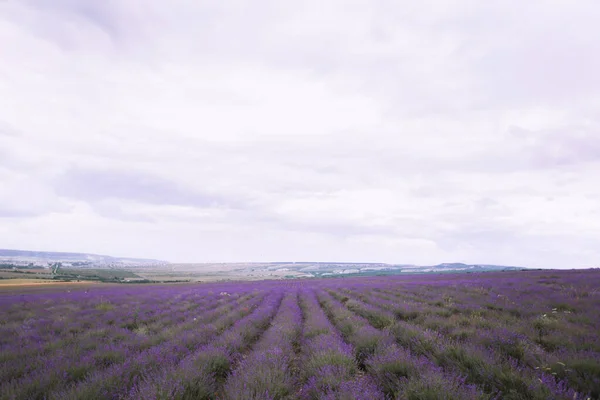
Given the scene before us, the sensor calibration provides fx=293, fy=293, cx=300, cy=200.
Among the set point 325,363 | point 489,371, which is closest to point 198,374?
point 325,363

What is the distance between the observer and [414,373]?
406 centimetres

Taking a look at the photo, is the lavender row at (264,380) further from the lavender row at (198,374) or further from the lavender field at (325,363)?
the lavender row at (198,374)

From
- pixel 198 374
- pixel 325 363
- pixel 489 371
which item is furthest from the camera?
pixel 325 363

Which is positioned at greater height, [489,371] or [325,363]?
[489,371]

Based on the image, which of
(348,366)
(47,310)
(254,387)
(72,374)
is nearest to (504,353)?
(348,366)

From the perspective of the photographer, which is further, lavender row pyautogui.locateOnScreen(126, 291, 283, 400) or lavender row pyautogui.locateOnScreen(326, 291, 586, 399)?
lavender row pyautogui.locateOnScreen(126, 291, 283, 400)

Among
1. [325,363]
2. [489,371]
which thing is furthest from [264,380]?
[489,371]

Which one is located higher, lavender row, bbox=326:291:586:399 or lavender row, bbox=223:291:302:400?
lavender row, bbox=326:291:586:399

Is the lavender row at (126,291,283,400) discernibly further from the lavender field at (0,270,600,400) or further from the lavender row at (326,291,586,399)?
the lavender row at (326,291,586,399)

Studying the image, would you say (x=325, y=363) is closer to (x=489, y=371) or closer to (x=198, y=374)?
(x=198, y=374)

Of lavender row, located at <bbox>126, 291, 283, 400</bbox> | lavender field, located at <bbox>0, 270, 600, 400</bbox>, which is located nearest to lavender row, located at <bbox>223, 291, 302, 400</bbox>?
lavender field, located at <bbox>0, 270, 600, 400</bbox>

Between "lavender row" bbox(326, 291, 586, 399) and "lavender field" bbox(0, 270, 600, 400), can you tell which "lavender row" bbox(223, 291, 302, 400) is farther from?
"lavender row" bbox(326, 291, 586, 399)

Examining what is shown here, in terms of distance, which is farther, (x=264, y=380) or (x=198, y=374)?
(x=198, y=374)

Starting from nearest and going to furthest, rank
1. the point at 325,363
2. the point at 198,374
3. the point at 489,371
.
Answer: the point at 489,371
the point at 198,374
the point at 325,363
